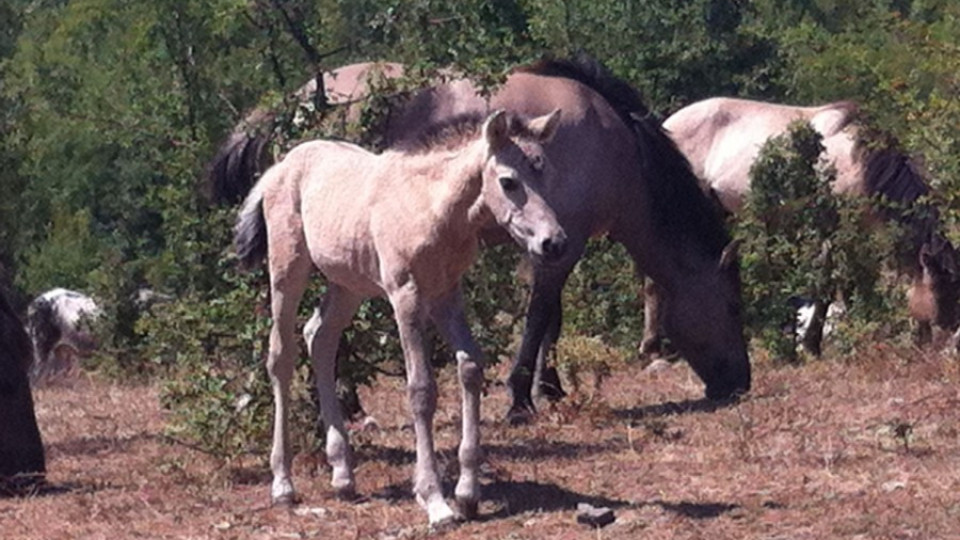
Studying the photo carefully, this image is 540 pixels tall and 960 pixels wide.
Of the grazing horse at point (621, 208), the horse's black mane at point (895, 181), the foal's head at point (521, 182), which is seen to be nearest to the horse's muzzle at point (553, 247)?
the foal's head at point (521, 182)

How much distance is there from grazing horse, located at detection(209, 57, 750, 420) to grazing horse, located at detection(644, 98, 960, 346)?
1.07 metres

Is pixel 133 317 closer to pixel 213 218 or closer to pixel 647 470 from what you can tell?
pixel 213 218

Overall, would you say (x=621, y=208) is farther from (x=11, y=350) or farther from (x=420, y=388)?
(x=420, y=388)

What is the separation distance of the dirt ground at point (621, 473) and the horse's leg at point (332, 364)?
159mm

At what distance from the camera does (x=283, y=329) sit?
899 cm

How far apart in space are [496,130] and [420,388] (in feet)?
3.83

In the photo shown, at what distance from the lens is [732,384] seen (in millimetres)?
12508

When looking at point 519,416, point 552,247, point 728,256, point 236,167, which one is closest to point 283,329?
point 552,247

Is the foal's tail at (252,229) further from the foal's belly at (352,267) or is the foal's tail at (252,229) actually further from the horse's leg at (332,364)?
the foal's belly at (352,267)

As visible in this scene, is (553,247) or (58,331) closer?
(553,247)

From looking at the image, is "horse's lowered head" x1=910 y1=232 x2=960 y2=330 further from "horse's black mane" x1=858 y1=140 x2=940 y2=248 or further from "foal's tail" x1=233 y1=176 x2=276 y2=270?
"foal's tail" x1=233 y1=176 x2=276 y2=270

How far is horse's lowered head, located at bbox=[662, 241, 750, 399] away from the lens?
12656 millimetres

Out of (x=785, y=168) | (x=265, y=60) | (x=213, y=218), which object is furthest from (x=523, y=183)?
(x=785, y=168)

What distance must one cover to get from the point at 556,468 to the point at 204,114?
656 centimetres
